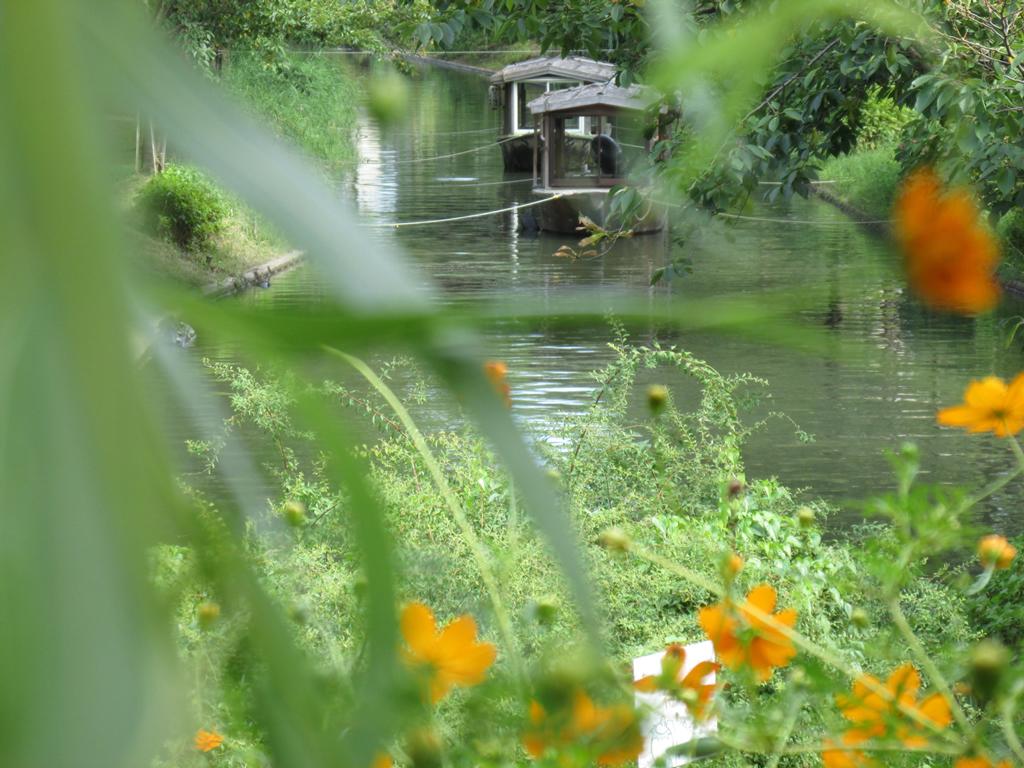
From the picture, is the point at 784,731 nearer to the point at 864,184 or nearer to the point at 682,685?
the point at 682,685

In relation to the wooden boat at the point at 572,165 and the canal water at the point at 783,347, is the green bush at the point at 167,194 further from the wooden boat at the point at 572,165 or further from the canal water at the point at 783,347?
the wooden boat at the point at 572,165

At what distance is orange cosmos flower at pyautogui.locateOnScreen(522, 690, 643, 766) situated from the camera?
1.53 ft

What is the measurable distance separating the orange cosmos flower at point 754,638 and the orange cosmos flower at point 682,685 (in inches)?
0.7

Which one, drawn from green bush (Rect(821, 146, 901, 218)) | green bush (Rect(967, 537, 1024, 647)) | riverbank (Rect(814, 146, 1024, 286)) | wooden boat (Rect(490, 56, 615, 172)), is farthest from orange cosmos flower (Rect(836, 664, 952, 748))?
wooden boat (Rect(490, 56, 615, 172))

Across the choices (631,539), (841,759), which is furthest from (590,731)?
(631,539)

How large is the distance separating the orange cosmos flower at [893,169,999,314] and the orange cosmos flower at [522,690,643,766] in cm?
26

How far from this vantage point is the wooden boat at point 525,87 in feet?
52.6

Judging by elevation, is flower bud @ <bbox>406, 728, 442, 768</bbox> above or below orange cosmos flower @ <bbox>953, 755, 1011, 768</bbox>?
above

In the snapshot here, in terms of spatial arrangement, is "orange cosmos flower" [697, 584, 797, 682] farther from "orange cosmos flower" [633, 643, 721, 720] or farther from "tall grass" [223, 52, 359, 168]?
"tall grass" [223, 52, 359, 168]

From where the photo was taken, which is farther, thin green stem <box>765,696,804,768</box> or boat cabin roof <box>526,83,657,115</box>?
boat cabin roof <box>526,83,657,115</box>

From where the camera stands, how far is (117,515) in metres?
0.12

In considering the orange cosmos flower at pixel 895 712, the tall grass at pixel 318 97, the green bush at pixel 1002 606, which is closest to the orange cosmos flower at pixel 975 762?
the orange cosmos flower at pixel 895 712

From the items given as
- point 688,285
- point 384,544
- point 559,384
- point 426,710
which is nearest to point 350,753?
point 384,544

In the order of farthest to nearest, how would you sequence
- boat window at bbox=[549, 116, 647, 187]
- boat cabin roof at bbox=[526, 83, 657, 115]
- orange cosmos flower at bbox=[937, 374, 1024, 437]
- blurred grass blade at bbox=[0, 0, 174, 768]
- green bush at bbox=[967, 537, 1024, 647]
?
boat window at bbox=[549, 116, 647, 187] → boat cabin roof at bbox=[526, 83, 657, 115] → green bush at bbox=[967, 537, 1024, 647] → orange cosmos flower at bbox=[937, 374, 1024, 437] → blurred grass blade at bbox=[0, 0, 174, 768]
